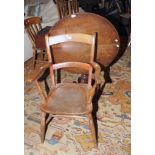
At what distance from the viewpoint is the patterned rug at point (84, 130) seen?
2.08 m

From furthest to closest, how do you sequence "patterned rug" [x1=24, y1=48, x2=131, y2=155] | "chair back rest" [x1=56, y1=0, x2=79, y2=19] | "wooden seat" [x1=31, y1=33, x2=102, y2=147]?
"chair back rest" [x1=56, y1=0, x2=79, y2=19] → "patterned rug" [x1=24, y1=48, x2=131, y2=155] → "wooden seat" [x1=31, y1=33, x2=102, y2=147]

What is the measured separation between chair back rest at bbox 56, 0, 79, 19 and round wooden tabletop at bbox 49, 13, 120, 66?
1290 mm

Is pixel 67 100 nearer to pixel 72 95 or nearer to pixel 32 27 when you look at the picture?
pixel 72 95

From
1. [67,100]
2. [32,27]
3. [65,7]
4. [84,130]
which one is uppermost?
[65,7]

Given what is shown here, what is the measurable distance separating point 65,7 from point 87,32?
1614 millimetres

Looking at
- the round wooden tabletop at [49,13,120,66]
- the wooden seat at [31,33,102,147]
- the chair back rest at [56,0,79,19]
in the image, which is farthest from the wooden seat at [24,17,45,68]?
the wooden seat at [31,33,102,147]

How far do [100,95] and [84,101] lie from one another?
0.85 m

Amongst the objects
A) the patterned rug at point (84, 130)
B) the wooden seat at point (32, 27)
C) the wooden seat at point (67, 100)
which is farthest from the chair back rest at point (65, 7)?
the wooden seat at point (67, 100)

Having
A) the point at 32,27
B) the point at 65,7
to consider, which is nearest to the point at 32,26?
the point at 32,27

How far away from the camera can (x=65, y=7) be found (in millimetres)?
3953

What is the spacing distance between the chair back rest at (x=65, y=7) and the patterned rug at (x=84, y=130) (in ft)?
5.15

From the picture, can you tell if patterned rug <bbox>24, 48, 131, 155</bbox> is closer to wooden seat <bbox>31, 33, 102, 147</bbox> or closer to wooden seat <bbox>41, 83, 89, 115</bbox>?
wooden seat <bbox>31, 33, 102, 147</bbox>

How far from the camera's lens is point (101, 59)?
8.65ft

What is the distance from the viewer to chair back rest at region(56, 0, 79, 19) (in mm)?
3822
